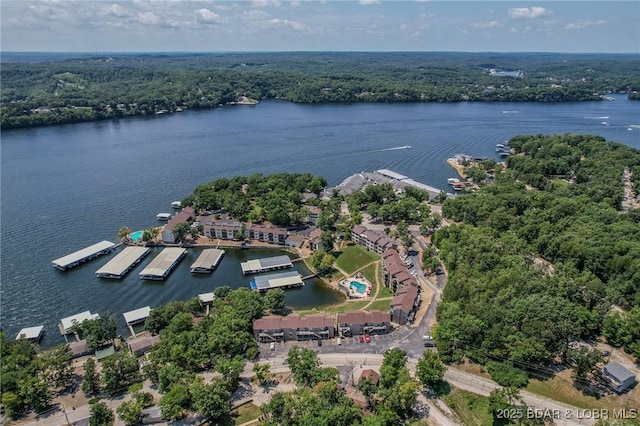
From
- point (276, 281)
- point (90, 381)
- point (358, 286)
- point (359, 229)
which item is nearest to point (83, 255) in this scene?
point (276, 281)

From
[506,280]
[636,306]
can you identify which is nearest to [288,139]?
[506,280]

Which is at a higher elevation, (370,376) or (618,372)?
(618,372)

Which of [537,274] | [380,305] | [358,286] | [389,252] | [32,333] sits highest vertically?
[537,274]

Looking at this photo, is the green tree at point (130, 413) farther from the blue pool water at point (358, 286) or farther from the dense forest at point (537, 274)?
the blue pool water at point (358, 286)

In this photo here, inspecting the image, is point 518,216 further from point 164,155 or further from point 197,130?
point 197,130

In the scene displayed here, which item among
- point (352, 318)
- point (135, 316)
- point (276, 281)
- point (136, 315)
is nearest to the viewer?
point (352, 318)

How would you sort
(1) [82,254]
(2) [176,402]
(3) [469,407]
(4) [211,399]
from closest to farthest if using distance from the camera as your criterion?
1. (4) [211,399]
2. (2) [176,402]
3. (3) [469,407]
4. (1) [82,254]

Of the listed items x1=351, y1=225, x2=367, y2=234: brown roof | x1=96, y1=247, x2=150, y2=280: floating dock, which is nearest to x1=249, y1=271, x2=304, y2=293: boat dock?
x1=351, y1=225, x2=367, y2=234: brown roof

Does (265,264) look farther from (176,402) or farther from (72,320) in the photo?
(176,402)
